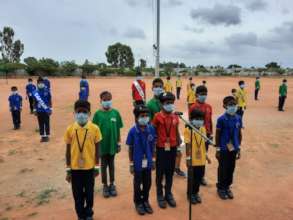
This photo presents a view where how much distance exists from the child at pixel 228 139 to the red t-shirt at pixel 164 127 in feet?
2.80

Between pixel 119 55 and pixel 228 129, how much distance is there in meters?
86.6

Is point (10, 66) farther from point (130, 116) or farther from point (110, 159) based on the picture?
Result: point (110, 159)

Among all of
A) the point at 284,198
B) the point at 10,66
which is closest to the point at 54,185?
the point at 284,198

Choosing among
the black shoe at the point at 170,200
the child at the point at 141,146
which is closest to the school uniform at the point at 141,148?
the child at the point at 141,146

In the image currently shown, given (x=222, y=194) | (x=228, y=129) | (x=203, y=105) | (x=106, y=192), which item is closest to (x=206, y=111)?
(x=203, y=105)

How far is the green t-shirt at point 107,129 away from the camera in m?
5.51

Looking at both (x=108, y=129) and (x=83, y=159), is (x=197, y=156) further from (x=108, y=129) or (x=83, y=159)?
(x=83, y=159)

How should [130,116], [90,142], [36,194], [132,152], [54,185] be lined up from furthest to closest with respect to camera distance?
[130,116] < [54,185] < [36,194] < [132,152] < [90,142]

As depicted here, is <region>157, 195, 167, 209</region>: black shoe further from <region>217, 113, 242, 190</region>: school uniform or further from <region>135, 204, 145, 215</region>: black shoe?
<region>217, 113, 242, 190</region>: school uniform

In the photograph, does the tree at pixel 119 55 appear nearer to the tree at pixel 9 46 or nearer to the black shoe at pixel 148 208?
the tree at pixel 9 46

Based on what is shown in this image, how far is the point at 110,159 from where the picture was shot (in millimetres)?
5715

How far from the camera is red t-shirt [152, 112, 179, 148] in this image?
5.12 metres

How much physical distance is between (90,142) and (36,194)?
213 centimetres

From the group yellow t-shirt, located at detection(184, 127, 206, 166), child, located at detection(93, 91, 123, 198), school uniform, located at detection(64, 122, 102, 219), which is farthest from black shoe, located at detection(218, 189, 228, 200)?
school uniform, located at detection(64, 122, 102, 219)
